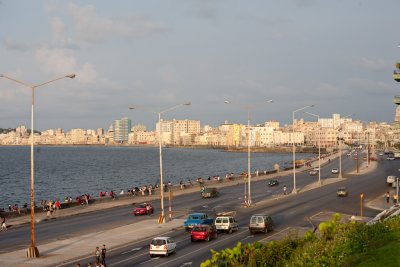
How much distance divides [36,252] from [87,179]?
110670mm

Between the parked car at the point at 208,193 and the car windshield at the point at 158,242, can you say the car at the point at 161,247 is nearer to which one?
the car windshield at the point at 158,242

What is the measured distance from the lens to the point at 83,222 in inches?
1842

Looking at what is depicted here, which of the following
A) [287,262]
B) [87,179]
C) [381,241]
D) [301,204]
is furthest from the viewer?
[87,179]

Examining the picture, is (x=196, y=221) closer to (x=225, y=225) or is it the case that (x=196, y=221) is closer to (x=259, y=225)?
(x=225, y=225)

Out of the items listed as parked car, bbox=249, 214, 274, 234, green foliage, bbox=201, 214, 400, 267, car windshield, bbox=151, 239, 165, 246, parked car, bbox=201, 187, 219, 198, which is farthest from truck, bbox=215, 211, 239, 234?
parked car, bbox=201, 187, 219, 198

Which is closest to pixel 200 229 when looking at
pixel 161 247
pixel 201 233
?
pixel 201 233

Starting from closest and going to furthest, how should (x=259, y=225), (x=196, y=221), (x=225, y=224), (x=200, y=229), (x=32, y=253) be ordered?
1. (x=32, y=253)
2. (x=200, y=229)
3. (x=259, y=225)
4. (x=225, y=224)
5. (x=196, y=221)

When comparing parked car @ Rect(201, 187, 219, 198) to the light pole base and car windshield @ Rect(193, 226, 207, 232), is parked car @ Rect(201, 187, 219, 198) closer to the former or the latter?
car windshield @ Rect(193, 226, 207, 232)

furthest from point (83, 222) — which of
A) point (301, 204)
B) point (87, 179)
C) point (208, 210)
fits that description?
point (87, 179)

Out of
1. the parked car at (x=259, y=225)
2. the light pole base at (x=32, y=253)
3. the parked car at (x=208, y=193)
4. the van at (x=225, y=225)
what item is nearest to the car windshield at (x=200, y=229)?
the van at (x=225, y=225)

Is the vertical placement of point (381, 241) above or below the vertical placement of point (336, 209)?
above

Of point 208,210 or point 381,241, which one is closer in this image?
point 381,241

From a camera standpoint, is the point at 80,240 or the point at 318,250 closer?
the point at 318,250

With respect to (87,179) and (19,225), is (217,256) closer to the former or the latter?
(19,225)
